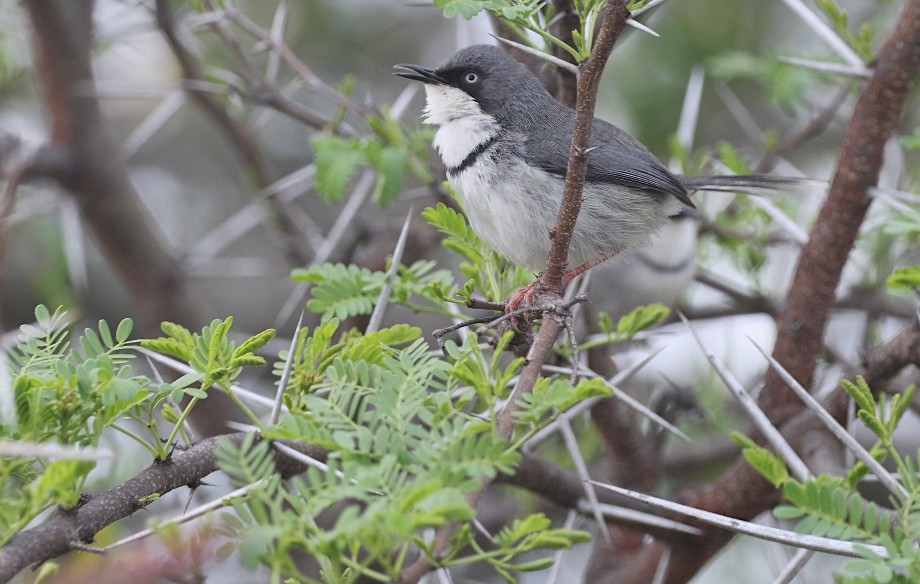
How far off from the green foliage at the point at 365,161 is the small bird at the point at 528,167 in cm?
18

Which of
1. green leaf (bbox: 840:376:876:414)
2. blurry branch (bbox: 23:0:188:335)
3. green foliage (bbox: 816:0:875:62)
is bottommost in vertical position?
blurry branch (bbox: 23:0:188:335)

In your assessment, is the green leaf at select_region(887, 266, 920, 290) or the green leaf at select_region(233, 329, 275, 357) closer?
the green leaf at select_region(233, 329, 275, 357)

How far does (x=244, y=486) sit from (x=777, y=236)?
11.9 ft

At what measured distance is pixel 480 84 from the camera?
155 inches

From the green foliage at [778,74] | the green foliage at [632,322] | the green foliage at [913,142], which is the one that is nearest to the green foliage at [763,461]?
the green foliage at [632,322]

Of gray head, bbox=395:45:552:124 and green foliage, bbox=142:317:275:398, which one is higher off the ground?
gray head, bbox=395:45:552:124

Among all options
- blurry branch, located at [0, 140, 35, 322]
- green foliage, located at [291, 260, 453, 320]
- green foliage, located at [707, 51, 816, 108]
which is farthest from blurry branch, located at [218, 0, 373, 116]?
green foliage, located at [707, 51, 816, 108]

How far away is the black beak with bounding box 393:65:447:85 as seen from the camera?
151 inches

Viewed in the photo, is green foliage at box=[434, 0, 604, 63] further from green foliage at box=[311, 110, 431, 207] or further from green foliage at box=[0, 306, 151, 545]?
Result: green foliage at box=[311, 110, 431, 207]

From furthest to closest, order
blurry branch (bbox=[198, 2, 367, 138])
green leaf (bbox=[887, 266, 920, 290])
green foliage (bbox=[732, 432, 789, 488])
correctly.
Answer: blurry branch (bbox=[198, 2, 367, 138])
green leaf (bbox=[887, 266, 920, 290])
green foliage (bbox=[732, 432, 789, 488])

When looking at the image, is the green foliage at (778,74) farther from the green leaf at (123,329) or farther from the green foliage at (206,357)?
the green leaf at (123,329)

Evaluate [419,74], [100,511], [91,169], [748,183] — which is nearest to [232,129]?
[91,169]

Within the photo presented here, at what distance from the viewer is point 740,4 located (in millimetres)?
7270

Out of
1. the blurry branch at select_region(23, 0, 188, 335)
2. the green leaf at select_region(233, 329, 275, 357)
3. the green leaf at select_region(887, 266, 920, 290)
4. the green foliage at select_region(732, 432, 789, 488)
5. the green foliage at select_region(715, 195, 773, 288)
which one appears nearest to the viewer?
the green leaf at select_region(233, 329, 275, 357)
